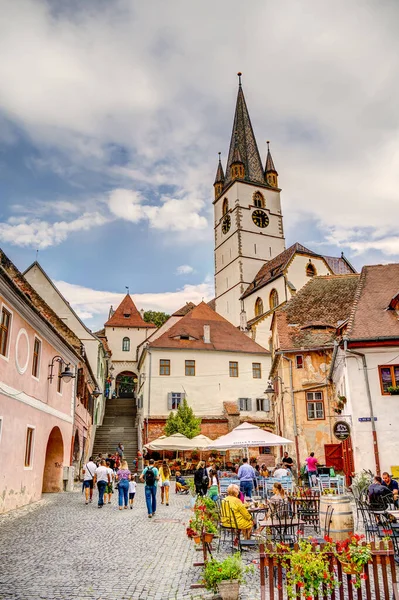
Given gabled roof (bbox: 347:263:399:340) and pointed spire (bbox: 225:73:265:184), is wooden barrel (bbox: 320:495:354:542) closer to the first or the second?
gabled roof (bbox: 347:263:399:340)

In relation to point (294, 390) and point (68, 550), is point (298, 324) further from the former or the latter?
point (68, 550)

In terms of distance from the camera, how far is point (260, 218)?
7156 cm

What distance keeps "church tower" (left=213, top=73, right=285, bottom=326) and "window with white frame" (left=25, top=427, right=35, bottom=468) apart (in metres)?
47.3

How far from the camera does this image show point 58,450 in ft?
73.2

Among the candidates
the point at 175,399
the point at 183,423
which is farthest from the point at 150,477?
the point at 175,399

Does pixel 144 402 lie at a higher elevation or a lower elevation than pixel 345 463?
higher

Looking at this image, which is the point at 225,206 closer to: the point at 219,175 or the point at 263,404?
the point at 219,175

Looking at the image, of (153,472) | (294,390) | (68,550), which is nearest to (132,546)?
(68,550)

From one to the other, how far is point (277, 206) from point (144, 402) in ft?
143

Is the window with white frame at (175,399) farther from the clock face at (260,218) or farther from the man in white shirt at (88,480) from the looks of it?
the clock face at (260,218)

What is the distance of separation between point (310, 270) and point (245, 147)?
99.5 feet

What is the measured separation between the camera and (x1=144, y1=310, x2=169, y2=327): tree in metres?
72.9

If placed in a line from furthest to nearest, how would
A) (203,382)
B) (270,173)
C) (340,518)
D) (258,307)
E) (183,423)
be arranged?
(270,173)
(258,307)
(203,382)
(183,423)
(340,518)

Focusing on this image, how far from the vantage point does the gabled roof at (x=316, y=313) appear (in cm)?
2866
